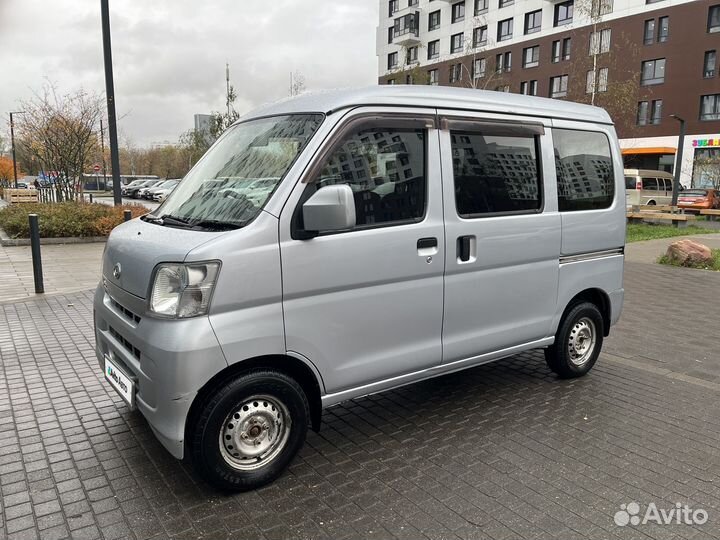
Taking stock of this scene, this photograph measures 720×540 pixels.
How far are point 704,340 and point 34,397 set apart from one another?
6885mm

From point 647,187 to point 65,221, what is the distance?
27.9 metres

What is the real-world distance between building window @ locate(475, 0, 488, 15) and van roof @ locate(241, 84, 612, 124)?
5147cm

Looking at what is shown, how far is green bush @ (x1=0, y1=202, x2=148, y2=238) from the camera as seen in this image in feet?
43.9

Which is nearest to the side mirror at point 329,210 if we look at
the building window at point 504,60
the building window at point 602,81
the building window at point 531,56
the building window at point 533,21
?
the building window at point 602,81

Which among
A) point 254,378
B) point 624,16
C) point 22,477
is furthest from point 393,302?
point 624,16

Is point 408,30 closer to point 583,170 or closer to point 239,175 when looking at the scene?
point 583,170

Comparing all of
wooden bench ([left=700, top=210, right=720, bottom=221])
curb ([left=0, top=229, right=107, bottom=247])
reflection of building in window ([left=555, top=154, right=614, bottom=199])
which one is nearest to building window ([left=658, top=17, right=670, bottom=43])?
wooden bench ([left=700, top=210, right=720, bottom=221])

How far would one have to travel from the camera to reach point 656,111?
136 ft

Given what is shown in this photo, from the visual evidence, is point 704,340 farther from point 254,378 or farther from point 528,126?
point 254,378

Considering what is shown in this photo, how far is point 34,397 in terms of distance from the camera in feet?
14.8

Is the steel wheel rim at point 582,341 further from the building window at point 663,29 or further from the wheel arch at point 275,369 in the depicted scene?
the building window at point 663,29

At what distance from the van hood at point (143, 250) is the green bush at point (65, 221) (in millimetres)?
10851

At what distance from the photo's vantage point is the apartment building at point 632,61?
37.4 meters

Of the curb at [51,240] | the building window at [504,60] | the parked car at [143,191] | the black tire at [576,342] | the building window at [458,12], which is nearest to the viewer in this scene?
the black tire at [576,342]
